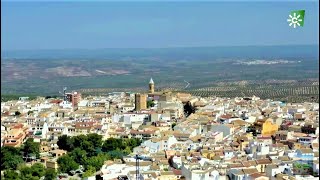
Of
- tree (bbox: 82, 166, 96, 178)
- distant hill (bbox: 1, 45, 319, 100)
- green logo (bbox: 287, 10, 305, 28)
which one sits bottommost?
distant hill (bbox: 1, 45, 319, 100)

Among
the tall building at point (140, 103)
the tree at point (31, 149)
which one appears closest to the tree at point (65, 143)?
the tree at point (31, 149)

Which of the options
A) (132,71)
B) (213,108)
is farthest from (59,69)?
(213,108)

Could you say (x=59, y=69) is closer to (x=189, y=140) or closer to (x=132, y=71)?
(x=132, y=71)

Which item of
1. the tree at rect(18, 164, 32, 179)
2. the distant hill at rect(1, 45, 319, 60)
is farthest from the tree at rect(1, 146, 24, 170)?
the distant hill at rect(1, 45, 319, 60)

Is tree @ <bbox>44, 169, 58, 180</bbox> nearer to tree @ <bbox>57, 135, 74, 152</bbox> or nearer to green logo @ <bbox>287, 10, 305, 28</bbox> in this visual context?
tree @ <bbox>57, 135, 74, 152</bbox>

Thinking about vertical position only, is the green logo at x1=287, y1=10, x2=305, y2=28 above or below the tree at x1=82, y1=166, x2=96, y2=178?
above

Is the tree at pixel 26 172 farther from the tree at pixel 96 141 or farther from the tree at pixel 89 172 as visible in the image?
A: the tree at pixel 96 141
